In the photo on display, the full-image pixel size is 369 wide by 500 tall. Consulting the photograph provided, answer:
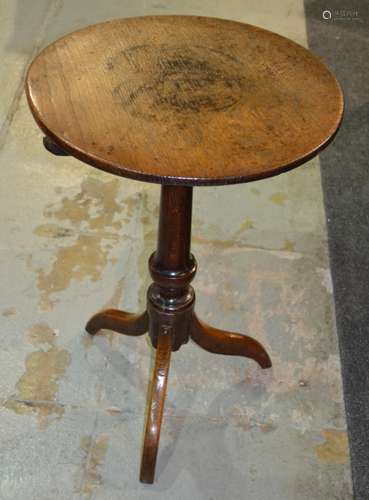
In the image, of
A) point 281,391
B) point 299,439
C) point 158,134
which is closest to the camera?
point 158,134

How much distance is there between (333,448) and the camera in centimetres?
148

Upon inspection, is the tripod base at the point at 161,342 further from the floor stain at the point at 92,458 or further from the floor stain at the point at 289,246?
the floor stain at the point at 289,246

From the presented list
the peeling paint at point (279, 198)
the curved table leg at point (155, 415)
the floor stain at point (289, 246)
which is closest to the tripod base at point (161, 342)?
the curved table leg at point (155, 415)

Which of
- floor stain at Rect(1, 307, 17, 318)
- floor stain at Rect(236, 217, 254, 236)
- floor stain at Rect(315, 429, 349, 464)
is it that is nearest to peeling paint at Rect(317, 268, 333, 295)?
floor stain at Rect(236, 217, 254, 236)

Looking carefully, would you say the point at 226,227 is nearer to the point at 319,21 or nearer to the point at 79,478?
the point at 79,478

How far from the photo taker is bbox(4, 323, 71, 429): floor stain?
151cm

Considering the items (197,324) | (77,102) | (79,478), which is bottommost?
(79,478)

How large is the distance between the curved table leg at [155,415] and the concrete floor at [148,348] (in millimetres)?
53

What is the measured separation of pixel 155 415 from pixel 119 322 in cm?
31

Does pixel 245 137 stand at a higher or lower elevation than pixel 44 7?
higher

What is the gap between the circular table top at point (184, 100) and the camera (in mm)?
979

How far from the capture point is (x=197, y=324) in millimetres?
1539

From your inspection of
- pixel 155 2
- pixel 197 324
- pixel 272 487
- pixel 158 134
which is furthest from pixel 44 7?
pixel 272 487

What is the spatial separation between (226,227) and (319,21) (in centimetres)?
174
